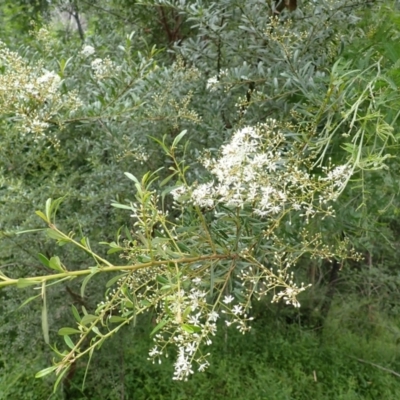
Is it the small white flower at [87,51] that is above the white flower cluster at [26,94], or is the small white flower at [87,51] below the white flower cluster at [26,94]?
below

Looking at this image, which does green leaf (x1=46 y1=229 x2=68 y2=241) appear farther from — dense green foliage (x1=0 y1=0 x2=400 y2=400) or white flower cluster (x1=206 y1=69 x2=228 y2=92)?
white flower cluster (x1=206 y1=69 x2=228 y2=92)

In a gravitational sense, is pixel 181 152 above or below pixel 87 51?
below

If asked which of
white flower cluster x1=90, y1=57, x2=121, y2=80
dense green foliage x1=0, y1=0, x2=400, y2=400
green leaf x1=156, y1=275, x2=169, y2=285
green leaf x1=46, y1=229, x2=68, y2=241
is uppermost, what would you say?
green leaf x1=46, y1=229, x2=68, y2=241

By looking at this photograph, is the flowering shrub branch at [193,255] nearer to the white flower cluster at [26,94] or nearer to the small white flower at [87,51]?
the white flower cluster at [26,94]

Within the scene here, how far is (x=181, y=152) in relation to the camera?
226 cm

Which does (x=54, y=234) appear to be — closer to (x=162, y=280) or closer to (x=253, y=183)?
(x=162, y=280)

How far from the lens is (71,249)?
2363 millimetres

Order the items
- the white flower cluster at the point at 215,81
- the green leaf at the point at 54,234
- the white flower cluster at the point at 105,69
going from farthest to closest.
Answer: the white flower cluster at the point at 105,69 → the white flower cluster at the point at 215,81 → the green leaf at the point at 54,234

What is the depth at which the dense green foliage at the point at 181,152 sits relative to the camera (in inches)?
47.7

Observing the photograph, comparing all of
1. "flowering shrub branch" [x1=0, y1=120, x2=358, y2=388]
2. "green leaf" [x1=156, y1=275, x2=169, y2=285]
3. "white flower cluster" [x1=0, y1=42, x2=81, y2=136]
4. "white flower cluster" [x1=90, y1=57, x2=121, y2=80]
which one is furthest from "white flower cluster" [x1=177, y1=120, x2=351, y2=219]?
"white flower cluster" [x1=90, y1=57, x2=121, y2=80]

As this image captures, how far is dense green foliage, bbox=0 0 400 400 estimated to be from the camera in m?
1.21

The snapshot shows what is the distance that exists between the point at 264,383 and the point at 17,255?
88.7 inches

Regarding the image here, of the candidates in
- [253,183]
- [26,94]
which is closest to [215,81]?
[26,94]

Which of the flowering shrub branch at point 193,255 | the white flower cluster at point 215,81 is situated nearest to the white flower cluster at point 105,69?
the white flower cluster at point 215,81
